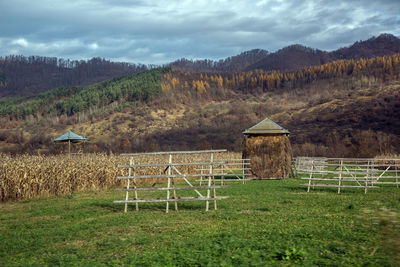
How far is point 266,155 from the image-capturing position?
83.8 feet

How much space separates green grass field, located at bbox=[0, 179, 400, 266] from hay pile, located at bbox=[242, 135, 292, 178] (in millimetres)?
12177

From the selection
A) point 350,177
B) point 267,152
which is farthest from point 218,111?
point 350,177

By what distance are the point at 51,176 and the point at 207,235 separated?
11.4m

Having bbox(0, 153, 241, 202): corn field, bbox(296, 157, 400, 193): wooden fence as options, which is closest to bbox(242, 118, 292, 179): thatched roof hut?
bbox(296, 157, 400, 193): wooden fence

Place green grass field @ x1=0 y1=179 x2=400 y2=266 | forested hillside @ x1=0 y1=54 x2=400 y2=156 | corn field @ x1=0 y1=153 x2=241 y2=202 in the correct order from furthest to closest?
1. forested hillside @ x1=0 y1=54 x2=400 y2=156
2. corn field @ x1=0 y1=153 x2=241 y2=202
3. green grass field @ x1=0 y1=179 x2=400 y2=266

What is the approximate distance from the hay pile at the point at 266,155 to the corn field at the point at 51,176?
8385 mm

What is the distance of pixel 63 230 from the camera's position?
31.0 ft

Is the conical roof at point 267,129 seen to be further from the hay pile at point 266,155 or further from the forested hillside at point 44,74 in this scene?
the forested hillside at point 44,74

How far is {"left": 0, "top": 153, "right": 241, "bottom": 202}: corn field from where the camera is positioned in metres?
16.0

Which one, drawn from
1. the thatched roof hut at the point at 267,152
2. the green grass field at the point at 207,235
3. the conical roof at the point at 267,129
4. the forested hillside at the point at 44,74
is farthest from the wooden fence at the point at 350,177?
the forested hillside at the point at 44,74

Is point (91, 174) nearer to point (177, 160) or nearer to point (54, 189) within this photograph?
point (54, 189)

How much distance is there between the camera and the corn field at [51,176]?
52.5 feet

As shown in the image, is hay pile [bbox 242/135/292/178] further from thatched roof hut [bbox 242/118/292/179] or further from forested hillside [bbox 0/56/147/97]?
forested hillside [bbox 0/56/147/97]

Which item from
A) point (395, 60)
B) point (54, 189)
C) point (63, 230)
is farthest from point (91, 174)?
point (395, 60)
